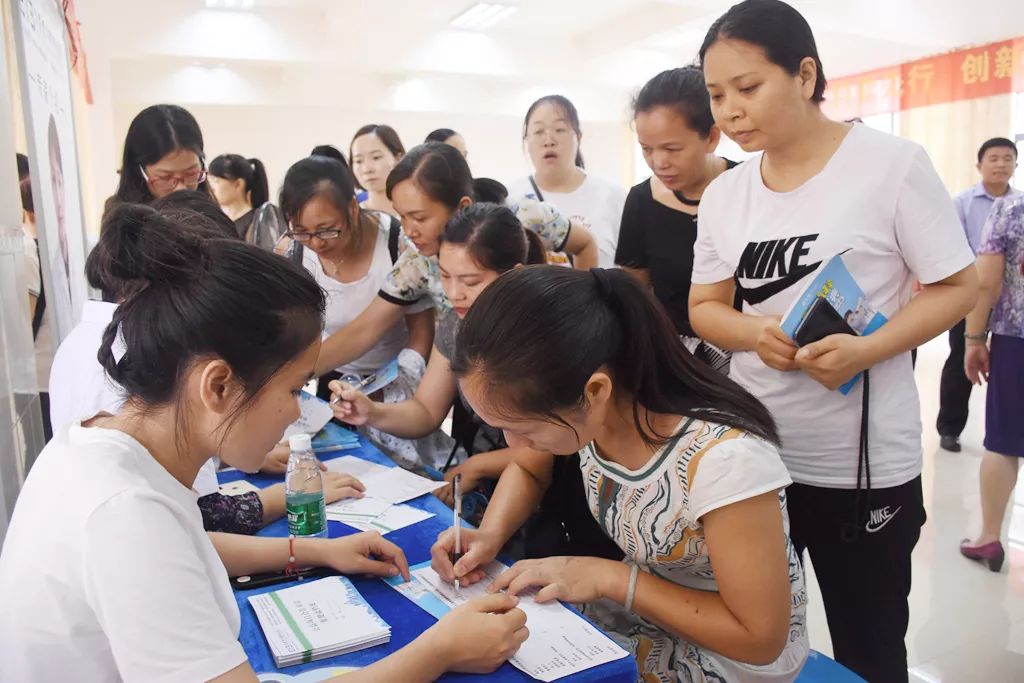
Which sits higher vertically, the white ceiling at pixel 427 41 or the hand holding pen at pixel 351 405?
the white ceiling at pixel 427 41

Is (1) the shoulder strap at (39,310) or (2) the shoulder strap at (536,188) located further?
(2) the shoulder strap at (536,188)

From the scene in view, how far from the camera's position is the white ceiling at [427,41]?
228 inches

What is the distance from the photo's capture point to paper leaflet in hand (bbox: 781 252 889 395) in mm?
1229

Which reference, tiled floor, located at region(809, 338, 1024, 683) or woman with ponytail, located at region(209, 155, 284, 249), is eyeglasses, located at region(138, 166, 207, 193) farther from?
tiled floor, located at region(809, 338, 1024, 683)

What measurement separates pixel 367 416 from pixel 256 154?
7741mm

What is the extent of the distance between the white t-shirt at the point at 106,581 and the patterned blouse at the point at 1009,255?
2.86 metres

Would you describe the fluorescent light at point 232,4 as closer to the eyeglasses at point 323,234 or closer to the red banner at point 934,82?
the red banner at point 934,82

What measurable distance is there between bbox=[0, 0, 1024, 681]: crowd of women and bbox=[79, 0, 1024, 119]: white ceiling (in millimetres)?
4540

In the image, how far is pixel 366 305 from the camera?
2.18 m

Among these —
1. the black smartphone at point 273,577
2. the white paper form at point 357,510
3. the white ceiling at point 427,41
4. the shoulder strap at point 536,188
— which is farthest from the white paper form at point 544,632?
the white ceiling at point 427,41

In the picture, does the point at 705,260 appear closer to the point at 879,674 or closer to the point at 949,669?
the point at 879,674

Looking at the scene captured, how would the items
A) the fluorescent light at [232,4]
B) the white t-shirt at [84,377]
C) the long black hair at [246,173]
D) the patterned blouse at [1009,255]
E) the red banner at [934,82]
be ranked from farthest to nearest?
the red banner at [934,82]
the fluorescent light at [232,4]
the long black hair at [246,173]
the patterned blouse at [1009,255]
the white t-shirt at [84,377]

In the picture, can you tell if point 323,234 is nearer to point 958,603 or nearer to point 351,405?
point 351,405

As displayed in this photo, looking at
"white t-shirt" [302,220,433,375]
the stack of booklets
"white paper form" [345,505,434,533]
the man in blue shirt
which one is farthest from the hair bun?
the man in blue shirt
